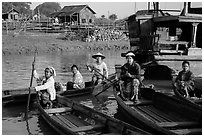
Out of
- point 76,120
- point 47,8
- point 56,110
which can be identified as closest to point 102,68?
point 56,110

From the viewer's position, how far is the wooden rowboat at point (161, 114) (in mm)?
6894

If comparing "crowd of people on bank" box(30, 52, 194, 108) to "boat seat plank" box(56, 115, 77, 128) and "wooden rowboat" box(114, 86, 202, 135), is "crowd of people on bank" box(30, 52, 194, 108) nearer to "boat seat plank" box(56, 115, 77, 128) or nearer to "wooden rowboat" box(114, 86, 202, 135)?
"wooden rowboat" box(114, 86, 202, 135)

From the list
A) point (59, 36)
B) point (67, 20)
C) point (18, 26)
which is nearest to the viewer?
point (59, 36)

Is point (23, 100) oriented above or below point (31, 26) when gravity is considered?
below

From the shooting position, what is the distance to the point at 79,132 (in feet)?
23.5

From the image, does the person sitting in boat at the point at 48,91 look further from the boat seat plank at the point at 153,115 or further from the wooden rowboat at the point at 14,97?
the boat seat plank at the point at 153,115

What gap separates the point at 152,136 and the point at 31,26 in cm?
4155

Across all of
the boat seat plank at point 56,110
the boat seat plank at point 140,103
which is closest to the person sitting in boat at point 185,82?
the boat seat plank at point 140,103

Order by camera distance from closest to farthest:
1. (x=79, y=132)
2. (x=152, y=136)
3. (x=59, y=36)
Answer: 1. (x=152, y=136)
2. (x=79, y=132)
3. (x=59, y=36)

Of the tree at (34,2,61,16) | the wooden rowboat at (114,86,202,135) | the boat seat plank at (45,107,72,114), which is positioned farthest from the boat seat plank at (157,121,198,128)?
the tree at (34,2,61,16)

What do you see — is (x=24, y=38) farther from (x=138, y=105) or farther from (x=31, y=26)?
(x=138, y=105)

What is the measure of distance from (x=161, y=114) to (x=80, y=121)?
6.41 ft

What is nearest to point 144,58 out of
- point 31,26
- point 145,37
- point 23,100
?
point 145,37

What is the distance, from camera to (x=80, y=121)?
27.2ft
